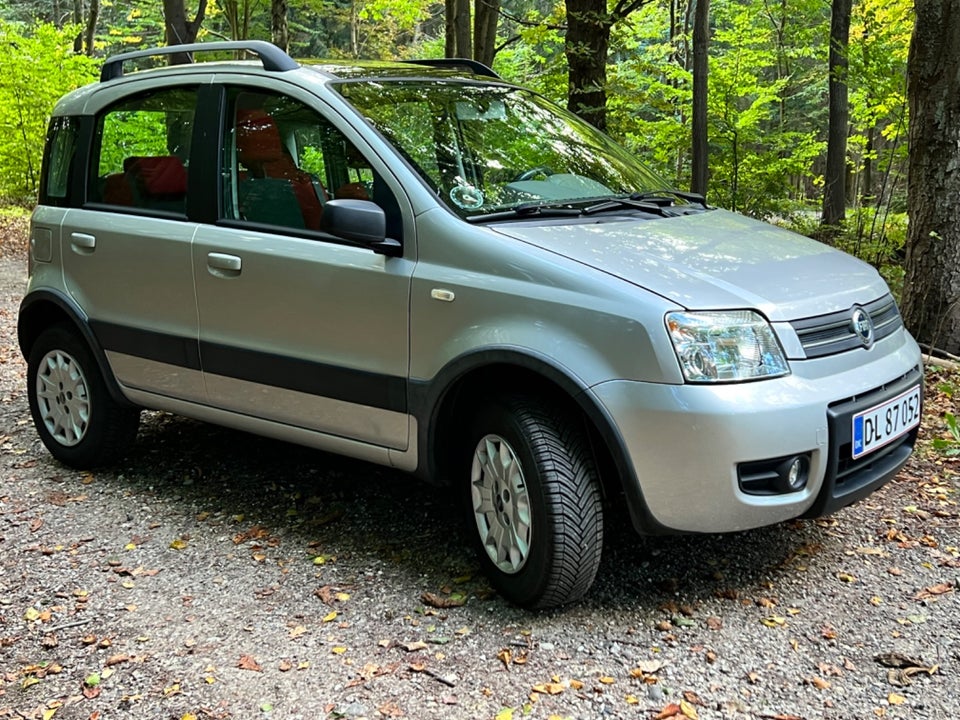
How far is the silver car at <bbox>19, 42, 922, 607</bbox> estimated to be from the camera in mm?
2969

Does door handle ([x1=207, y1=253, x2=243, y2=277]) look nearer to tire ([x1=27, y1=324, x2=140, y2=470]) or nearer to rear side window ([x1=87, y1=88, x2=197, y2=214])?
rear side window ([x1=87, y1=88, x2=197, y2=214])

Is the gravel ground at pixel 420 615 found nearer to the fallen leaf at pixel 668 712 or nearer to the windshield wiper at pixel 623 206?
the fallen leaf at pixel 668 712

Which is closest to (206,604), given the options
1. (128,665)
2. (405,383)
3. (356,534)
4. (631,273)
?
(128,665)

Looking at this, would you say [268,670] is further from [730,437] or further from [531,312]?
[730,437]

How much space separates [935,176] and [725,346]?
3.67 metres

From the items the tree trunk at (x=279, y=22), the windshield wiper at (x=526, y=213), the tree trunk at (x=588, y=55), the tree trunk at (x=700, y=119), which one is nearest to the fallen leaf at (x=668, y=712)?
the windshield wiper at (x=526, y=213)

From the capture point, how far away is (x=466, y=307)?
3.32 meters

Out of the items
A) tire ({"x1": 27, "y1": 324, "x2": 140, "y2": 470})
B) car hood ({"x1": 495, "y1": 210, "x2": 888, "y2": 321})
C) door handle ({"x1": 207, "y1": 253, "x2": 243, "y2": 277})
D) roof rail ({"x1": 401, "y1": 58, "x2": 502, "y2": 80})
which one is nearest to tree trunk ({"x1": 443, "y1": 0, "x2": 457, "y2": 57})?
roof rail ({"x1": 401, "y1": 58, "x2": 502, "y2": 80})

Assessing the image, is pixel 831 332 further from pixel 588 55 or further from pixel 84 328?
pixel 588 55

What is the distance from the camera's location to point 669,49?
24.9 metres

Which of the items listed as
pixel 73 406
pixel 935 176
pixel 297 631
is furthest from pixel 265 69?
pixel 935 176

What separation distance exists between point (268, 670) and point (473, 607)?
31.0 inches

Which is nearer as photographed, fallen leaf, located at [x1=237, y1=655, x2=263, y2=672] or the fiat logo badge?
fallen leaf, located at [x1=237, y1=655, x2=263, y2=672]

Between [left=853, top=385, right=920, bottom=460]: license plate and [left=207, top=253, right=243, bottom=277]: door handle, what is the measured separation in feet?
8.36
